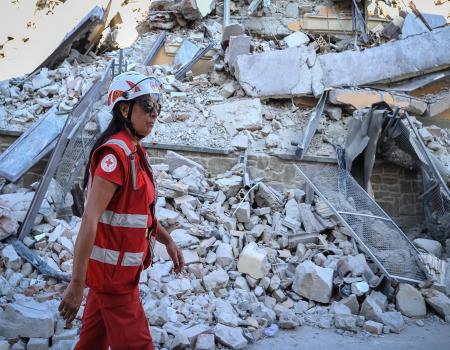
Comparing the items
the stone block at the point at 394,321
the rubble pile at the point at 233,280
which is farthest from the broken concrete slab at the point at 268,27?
the stone block at the point at 394,321

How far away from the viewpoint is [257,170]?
706 cm

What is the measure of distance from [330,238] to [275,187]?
65.6 inches

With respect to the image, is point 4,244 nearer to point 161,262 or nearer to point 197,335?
point 161,262

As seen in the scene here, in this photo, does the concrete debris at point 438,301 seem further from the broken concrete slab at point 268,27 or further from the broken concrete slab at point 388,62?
the broken concrete slab at point 268,27

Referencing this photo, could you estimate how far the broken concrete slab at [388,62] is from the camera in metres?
8.18

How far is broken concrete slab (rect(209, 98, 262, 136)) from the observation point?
296 inches

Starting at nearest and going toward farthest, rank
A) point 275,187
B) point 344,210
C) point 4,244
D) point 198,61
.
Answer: point 4,244, point 344,210, point 275,187, point 198,61

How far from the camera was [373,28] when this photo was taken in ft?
32.9

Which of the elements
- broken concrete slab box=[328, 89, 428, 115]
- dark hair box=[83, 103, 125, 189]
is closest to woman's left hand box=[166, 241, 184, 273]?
dark hair box=[83, 103, 125, 189]

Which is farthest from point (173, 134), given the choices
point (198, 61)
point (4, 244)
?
point (4, 244)

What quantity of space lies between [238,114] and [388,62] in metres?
3.35

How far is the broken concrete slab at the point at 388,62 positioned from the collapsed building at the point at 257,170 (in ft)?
0.10

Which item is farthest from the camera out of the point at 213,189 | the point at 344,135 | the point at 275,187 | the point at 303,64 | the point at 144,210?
the point at 303,64

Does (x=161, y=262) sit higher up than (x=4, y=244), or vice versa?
(x=4, y=244)
